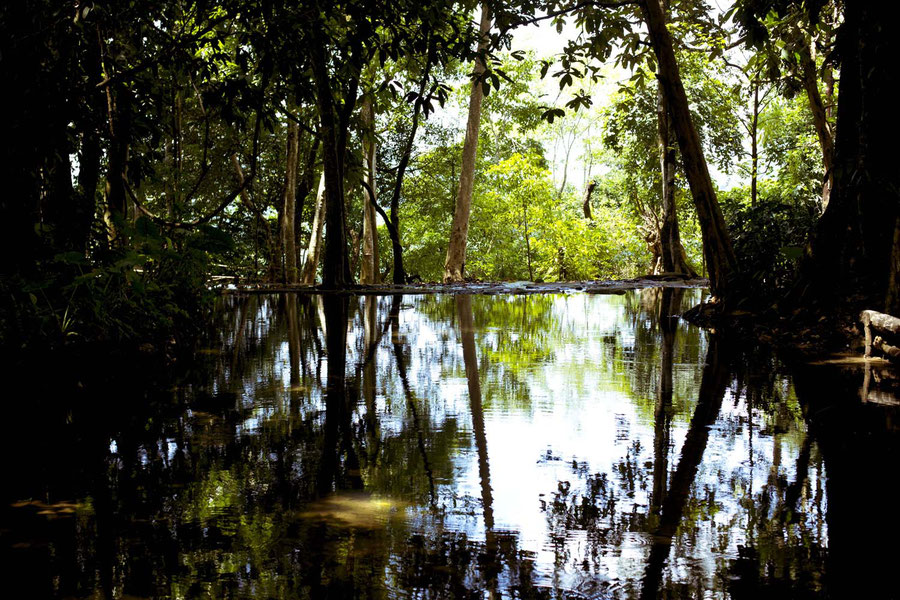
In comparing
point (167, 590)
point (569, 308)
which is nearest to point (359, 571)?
point (167, 590)

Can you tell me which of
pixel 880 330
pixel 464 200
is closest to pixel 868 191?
pixel 880 330

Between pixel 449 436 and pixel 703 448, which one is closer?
pixel 703 448

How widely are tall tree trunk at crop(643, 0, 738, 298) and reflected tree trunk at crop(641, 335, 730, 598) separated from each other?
3162mm

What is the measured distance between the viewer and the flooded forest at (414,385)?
206 centimetres

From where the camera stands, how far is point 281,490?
2.62 meters

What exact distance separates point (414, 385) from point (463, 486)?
6.66 feet

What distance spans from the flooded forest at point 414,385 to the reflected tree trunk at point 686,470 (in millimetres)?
15

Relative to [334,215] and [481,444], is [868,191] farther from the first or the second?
[334,215]

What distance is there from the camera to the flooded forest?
81.2 inches

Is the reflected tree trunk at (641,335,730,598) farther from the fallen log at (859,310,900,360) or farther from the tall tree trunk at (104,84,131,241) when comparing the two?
the tall tree trunk at (104,84,131,241)

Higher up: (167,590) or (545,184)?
(545,184)

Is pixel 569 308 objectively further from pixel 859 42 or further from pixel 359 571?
pixel 359 571

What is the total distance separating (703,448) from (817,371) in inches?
96.1

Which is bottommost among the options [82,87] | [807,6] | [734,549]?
[734,549]
